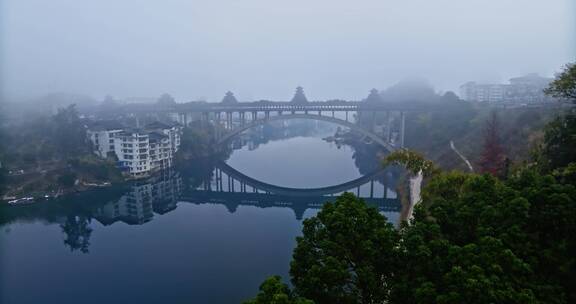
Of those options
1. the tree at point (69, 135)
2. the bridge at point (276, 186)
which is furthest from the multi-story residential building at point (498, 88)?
the tree at point (69, 135)

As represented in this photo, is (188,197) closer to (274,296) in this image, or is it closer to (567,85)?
(567,85)

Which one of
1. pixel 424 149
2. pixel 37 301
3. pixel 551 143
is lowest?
pixel 37 301

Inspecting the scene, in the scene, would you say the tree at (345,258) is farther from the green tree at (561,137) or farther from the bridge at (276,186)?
the bridge at (276,186)

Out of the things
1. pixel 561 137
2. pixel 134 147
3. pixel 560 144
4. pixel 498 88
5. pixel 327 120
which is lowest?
pixel 134 147

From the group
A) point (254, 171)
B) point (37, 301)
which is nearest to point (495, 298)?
point (37, 301)

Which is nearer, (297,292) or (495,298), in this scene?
(495,298)

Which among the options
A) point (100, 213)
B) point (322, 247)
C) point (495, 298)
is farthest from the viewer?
point (100, 213)

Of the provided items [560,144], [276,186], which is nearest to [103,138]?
[276,186]

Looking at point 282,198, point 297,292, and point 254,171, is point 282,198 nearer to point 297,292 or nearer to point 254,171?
point 254,171
